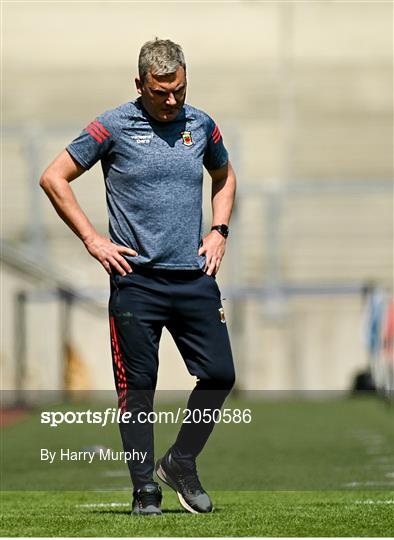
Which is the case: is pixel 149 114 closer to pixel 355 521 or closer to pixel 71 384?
pixel 355 521

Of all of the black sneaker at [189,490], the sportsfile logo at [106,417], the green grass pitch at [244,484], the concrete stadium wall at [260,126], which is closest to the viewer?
the green grass pitch at [244,484]

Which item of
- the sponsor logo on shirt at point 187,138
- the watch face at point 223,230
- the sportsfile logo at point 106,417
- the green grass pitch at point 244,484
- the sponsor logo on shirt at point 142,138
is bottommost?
the sportsfile logo at point 106,417

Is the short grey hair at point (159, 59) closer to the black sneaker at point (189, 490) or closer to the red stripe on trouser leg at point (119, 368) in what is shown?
the red stripe on trouser leg at point (119, 368)

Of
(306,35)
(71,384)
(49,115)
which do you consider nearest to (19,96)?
(49,115)

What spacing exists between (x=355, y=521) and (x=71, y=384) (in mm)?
10908

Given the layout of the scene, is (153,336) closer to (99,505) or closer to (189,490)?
(189,490)

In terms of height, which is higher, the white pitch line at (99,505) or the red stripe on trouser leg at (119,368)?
the red stripe on trouser leg at (119,368)

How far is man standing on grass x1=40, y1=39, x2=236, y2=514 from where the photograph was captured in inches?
202

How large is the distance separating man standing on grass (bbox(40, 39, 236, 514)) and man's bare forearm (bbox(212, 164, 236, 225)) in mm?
Answer: 261

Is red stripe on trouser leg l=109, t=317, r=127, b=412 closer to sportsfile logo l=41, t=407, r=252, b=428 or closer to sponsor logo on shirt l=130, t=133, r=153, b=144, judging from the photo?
sponsor logo on shirt l=130, t=133, r=153, b=144

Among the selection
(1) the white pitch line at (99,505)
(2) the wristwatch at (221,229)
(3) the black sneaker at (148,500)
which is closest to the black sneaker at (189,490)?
(3) the black sneaker at (148,500)

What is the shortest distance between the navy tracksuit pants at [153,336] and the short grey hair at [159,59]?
2.23ft

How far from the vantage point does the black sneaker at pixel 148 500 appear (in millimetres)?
5160

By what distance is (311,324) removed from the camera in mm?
19031
